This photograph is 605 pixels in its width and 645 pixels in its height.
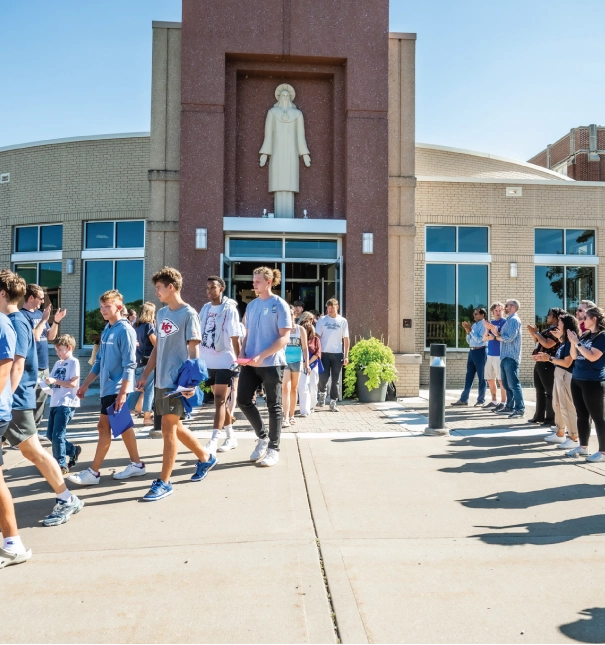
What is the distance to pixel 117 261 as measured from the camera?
15.5 m

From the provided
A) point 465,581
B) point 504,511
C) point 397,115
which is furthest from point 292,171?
point 465,581

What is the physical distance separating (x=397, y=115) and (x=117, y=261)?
8.14 meters

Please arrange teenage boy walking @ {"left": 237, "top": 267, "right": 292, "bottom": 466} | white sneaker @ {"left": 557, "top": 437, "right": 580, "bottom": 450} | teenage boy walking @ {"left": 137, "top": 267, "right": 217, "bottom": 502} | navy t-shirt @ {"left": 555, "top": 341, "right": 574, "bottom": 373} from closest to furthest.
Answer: teenage boy walking @ {"left": 137, "top": 267, "right": 217, "bottom": 502}
teenage boy walking @ {"left": 237, "top": 267, "right": 292, "bottom": 466}
white sneaker @ {"left": 557, "top": 437, "right": 580, "bottom": 450}
navy t-shirt @ {"left": 555, "top": 341, "right": 574, "bottom": 373}

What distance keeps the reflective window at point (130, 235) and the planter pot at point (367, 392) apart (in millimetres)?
7412

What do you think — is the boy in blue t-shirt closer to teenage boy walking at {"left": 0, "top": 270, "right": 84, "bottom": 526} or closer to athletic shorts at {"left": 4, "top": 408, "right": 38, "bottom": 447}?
teenage boy walking at {"left": 0, "top": 270, "right": 84, "bottom": 526}

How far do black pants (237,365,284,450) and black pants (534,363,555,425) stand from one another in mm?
4443

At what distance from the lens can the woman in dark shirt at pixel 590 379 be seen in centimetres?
643

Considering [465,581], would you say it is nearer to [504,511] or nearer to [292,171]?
[504,511]

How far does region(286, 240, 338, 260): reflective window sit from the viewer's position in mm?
12977

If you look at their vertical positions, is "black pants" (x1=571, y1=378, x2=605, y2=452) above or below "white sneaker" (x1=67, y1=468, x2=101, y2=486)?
above

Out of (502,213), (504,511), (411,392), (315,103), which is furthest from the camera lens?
(502,213)

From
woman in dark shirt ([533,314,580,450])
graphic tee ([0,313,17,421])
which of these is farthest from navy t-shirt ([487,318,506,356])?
graphic tee ([0,313,17,421])

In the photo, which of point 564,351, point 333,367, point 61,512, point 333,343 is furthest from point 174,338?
point 333,367

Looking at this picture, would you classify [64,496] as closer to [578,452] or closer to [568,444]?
[578,452]
